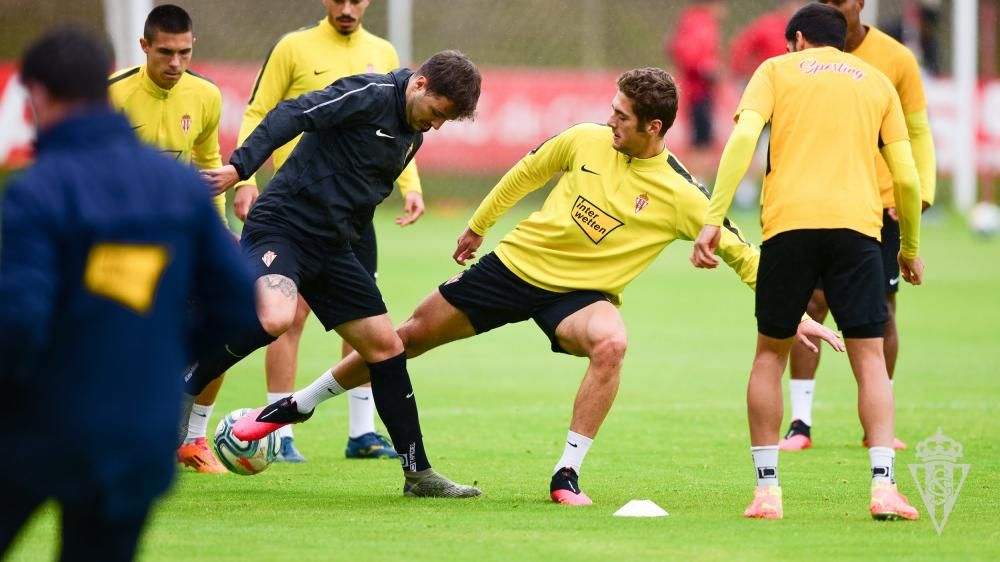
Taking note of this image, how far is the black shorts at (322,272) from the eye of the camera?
691cm

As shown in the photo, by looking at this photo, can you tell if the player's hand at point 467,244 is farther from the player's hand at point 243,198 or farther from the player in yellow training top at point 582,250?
the player's hand at point 243,198

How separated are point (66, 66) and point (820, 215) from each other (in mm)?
3609

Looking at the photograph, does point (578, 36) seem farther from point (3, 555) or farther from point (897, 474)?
point (3, 555)

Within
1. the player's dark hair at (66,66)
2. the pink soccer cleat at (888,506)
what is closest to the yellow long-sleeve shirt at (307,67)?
the pink soccer cleat at (888,506)

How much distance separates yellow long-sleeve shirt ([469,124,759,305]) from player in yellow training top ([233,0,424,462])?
1.29 metres

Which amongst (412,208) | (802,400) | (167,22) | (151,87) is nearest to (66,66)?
(167,22)

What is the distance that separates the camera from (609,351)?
22.5 ft

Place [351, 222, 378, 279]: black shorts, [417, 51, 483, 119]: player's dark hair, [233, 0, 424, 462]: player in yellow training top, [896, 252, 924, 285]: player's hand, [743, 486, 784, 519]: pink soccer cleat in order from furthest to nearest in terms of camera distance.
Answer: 1. [351, 222, 378, 279]: black shorts
2. [233, 0, 424, 462]: player in yellow training top
3. [896, 252, 924, 285]: player's hand
4. [417, 51, 483, 119]: player's dark hair
5. [743, 486, 784, 519]: pink soccer cleat

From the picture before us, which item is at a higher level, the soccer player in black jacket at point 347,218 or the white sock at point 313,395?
the soccer player in black jacket at point 347,218

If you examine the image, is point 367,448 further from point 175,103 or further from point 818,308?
point 818,308

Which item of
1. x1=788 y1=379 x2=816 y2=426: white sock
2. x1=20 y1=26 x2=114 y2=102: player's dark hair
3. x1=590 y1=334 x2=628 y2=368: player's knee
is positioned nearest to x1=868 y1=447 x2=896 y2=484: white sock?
x1=590 y1=334 x2=628 y2=368: player's knee

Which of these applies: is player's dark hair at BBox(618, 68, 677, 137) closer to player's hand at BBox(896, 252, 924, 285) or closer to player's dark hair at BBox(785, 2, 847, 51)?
player's dark hair at BBox(785, 2, 847, 51)

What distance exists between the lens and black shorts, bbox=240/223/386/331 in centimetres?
691

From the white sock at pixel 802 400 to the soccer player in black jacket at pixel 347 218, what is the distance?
2.73 m
